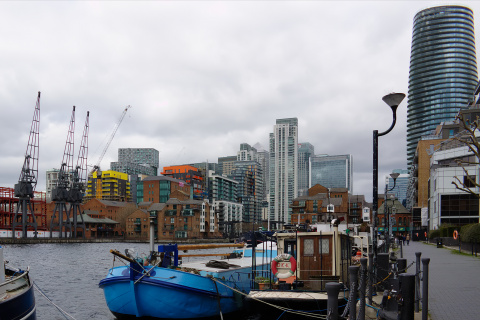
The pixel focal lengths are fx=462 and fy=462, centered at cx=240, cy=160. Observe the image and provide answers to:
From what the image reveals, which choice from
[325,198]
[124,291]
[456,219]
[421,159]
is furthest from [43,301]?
[325,198]

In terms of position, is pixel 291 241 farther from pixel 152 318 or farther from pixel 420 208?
pixel 420 208

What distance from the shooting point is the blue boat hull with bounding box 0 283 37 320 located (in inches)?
498

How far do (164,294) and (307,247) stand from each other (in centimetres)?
629

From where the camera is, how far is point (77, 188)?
157375 millimetres

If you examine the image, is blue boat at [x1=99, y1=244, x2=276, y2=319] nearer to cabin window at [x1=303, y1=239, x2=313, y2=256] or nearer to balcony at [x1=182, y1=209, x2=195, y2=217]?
cabin window at [x1=303, y1=239, x2=313, y2=256]

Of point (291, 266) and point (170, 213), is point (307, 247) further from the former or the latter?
point (170, 213)

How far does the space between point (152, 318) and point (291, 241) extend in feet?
22.9

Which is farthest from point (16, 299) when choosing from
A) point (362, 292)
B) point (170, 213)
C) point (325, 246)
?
point (170, 213)

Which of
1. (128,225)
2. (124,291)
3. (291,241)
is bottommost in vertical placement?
(128,225)

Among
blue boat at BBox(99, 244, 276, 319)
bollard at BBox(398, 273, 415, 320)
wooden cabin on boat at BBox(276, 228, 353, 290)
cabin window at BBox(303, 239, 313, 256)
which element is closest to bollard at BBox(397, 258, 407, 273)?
wooden cabin on boat at BBox(276, 228, 353, 290)

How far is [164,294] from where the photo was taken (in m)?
19.1

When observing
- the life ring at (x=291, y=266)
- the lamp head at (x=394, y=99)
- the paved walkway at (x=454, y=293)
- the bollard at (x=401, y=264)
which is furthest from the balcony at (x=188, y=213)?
the lamp head at (x=394, y=99)

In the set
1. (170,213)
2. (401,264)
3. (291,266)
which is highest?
(401,264)

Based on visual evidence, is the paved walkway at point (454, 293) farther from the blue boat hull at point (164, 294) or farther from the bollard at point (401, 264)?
the blue boat hull at point (164, 294)
